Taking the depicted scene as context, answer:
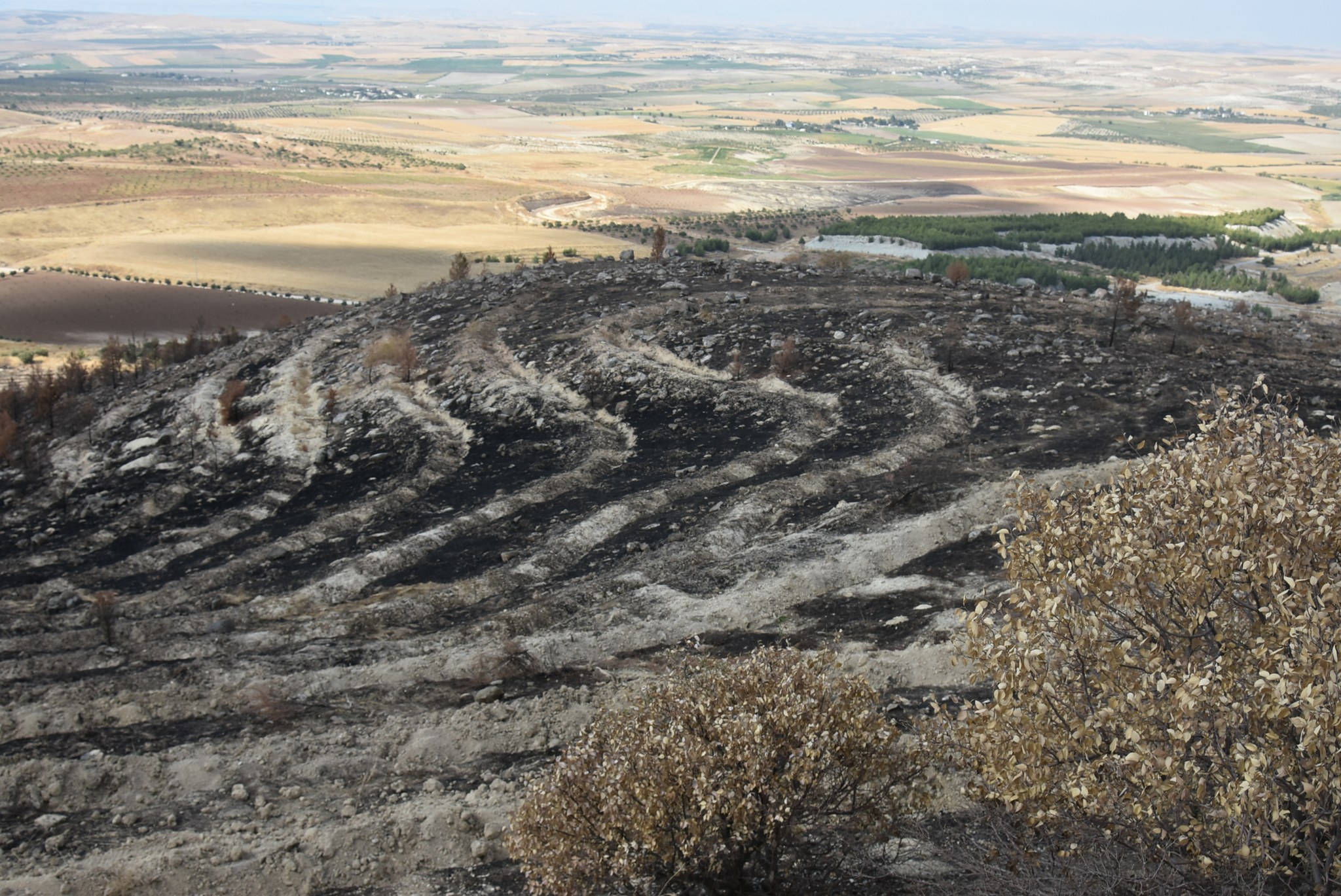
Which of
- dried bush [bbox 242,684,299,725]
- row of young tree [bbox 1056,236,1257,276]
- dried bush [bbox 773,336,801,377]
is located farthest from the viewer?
row of young tree [bbox 1056,236,1257,276]

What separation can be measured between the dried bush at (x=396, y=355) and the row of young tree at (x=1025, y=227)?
35834 millimetres

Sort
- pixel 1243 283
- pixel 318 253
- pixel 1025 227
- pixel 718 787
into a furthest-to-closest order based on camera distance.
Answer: pixel 1025 227 < pixel 318 253 < pixel 1243 283 < pixel 718 787

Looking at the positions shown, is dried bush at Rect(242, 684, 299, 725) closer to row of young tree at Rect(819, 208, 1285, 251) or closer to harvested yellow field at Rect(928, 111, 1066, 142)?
row of young tree at Rect(819, 208, 1285, 251)

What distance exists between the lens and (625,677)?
39.5ft

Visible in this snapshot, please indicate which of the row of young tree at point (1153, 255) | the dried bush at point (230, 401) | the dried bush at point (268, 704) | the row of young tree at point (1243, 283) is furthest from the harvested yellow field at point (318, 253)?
the dried bush at point (268, 704)

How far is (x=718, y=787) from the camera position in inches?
277

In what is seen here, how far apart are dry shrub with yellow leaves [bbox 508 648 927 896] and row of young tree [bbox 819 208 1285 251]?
51.9 meters

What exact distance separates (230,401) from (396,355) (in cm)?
411

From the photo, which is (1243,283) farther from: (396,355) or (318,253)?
(318,253)

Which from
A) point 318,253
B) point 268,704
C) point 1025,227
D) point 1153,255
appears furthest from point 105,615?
point 1025,227

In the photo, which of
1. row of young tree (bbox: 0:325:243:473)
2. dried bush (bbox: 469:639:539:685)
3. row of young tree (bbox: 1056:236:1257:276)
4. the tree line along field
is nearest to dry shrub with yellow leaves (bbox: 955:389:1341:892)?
dried bush (bbox: 469:639:539:685)

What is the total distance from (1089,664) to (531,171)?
10542 cm

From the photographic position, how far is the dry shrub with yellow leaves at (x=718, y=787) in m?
7.06

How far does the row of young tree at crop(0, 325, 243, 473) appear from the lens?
86.7ft
